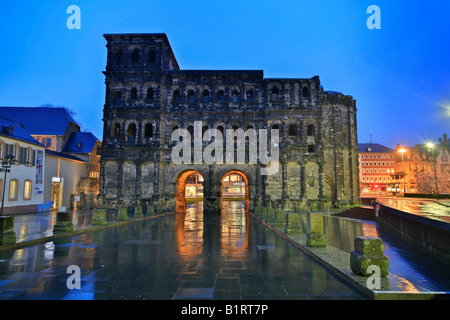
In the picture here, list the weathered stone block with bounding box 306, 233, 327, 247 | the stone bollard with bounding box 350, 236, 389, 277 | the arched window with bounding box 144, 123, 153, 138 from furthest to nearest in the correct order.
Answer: the arched window with bounding box 144, 123, 153, 138, the weathered stone block with bounding box 306, 233, 327, 247, the stone bollard with bounding box 350, 236, 389, 277

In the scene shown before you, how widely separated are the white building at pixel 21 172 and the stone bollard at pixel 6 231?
1656 centimetres

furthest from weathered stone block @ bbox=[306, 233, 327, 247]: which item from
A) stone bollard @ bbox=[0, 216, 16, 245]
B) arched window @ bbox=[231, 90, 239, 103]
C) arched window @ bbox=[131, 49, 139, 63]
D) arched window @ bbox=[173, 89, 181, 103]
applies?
arched window @ bbox=[131, 49, 139, 63]

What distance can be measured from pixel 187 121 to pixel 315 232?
2315 cm

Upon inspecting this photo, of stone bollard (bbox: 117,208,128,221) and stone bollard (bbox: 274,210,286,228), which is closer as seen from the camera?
stone bollard (bbox: 274,210,286,228)

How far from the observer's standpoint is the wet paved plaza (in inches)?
186

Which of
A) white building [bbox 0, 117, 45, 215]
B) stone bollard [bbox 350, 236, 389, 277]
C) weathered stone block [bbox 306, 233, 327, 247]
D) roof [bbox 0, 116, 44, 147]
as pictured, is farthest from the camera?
roof [bbox 0, 116, 44, 147]

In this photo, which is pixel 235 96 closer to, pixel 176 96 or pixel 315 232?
pixel 176 96

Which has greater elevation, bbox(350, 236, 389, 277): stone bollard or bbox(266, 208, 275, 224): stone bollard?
bbox(350, 236, 389, 277): stone bollard

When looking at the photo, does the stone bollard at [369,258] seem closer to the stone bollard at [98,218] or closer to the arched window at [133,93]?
the stone bollard at [98,218]

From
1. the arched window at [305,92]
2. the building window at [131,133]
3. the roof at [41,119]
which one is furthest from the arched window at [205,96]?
the roof at [41,119]

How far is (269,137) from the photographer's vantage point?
29438 mm

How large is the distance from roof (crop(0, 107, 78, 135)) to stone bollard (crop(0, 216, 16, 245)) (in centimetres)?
3088

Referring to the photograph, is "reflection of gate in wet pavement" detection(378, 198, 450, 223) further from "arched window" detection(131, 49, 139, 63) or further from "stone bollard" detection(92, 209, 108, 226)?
"arched window" detection(131, 49, 139, 63)
